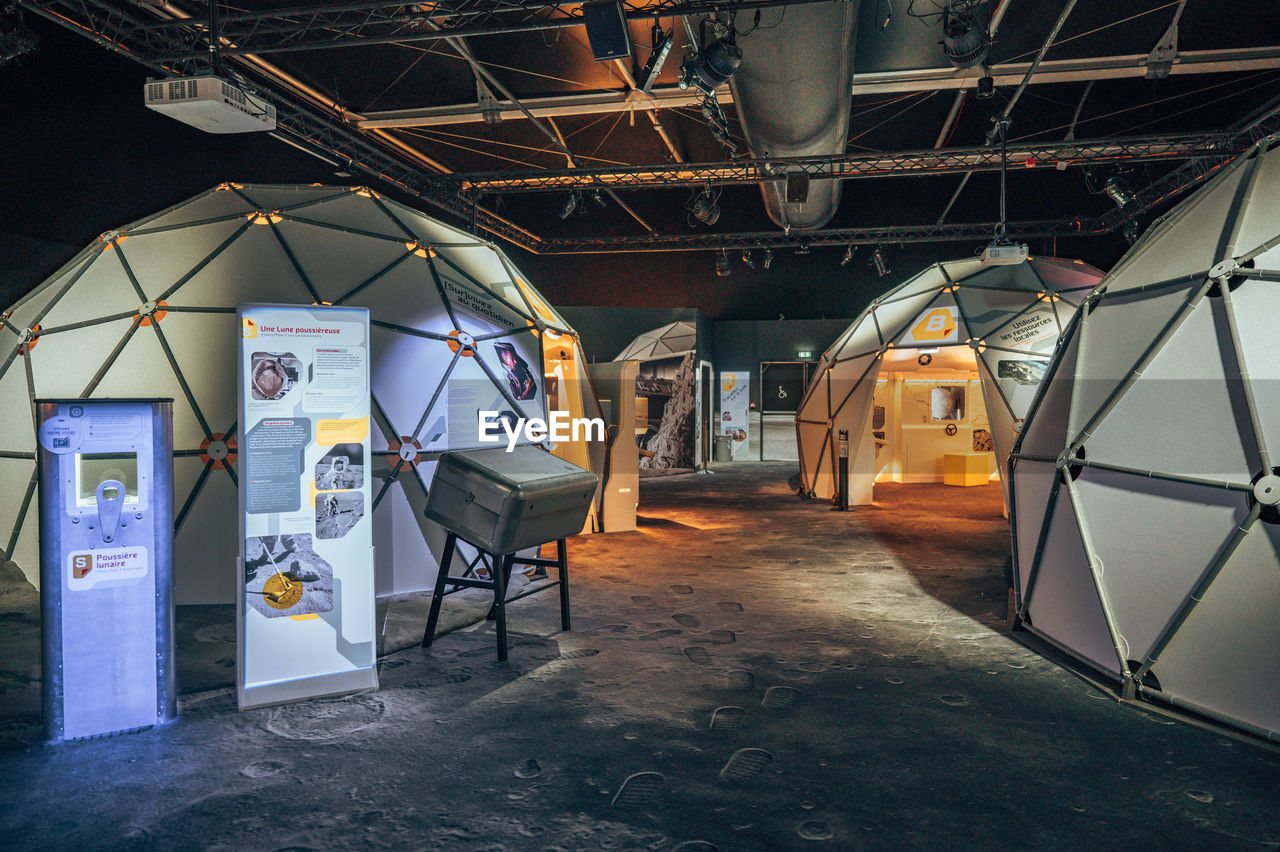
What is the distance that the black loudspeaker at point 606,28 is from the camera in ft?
20.2

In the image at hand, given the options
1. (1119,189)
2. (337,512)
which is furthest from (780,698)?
(1119,189)

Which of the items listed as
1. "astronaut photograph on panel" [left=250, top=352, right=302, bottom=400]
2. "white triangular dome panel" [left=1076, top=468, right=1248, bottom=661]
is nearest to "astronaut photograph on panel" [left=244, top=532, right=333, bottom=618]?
"astronaut photograph on panel" [left=250, top=352, right=302, bottom=400]

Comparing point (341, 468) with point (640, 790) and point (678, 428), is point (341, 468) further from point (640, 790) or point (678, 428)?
point (678, 428)

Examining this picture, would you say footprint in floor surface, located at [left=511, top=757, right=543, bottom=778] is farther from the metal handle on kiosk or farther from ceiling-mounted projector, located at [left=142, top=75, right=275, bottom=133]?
ceiling-mounted projector, located at [left=142, top=75, right=275, bottom=133]

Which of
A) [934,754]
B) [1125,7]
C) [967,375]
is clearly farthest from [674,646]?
[967,375]

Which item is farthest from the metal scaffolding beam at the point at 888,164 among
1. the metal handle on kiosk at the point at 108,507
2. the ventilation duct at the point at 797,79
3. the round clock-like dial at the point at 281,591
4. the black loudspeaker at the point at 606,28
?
the metal handle on kiosk at the point at 108,507

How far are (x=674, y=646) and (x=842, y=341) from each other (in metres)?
8.39

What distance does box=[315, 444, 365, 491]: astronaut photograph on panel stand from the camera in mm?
3836

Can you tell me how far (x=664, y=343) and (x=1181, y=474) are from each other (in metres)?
12.9

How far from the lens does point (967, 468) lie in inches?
518

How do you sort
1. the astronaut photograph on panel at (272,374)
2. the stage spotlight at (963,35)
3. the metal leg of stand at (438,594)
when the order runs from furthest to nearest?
the stage spotlight at (963,35), the metal leg of stand at (438,594), the astronaut photograph on panel at (272,374)

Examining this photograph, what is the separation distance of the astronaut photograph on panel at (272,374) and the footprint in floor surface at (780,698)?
3049 mm

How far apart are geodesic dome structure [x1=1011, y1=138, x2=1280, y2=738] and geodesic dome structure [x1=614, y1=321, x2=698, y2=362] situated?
11465 millimetres

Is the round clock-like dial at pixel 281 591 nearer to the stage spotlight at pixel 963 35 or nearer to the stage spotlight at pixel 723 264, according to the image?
the stage spotlight at pixel 963 35
